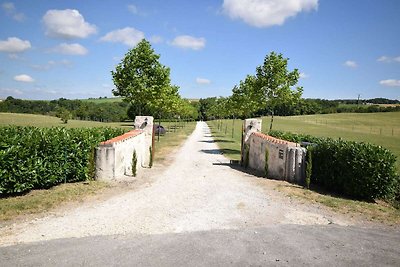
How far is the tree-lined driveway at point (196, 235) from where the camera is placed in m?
5.69

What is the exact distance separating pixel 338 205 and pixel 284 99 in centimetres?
1371

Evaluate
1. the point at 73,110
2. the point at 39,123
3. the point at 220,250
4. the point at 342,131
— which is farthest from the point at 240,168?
the point at 73,110

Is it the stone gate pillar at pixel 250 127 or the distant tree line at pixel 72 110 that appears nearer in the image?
the stone gate pillar at pixel 250 127

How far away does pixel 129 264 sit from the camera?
536cm

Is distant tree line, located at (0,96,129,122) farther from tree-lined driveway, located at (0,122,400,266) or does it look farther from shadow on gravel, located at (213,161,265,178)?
tree-lined driveway, located at (0,122,400,266)

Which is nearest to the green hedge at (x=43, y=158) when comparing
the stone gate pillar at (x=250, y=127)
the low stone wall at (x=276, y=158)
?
the low stone wall at (x=276, y=158)

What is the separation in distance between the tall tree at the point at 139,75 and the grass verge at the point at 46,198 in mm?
12677

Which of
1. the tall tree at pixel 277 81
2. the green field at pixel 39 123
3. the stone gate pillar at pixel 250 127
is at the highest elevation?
the tall tree at pixel 277 81

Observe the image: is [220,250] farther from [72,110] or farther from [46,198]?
[72,110]

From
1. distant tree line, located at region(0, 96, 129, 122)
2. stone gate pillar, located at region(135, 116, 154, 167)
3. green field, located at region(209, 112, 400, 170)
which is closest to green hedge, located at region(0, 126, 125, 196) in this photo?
stone gate pillar, located at region(135, 116, 154, 167)

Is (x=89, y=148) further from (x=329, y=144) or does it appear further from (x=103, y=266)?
(x=329, y=144)

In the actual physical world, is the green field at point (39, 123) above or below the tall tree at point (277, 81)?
below

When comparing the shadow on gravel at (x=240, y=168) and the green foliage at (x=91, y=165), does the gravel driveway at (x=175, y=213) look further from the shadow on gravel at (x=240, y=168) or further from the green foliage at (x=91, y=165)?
the shadow on gravel at (x=240, y=168)

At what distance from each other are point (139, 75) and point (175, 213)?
16.4 meters
